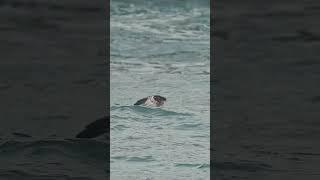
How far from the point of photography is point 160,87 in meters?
7.72

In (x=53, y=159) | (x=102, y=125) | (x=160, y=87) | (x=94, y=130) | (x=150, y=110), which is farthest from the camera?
(x=160, y=87)

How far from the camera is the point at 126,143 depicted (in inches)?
250

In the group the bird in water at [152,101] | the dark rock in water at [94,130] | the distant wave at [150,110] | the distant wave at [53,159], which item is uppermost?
the bird in water at [152,101]

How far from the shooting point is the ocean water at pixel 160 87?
19.8 ft

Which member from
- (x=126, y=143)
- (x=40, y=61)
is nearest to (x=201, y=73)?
(x=40, y=61)

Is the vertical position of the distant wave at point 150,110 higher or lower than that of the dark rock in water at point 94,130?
higher

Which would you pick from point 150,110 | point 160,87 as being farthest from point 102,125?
point 160,87

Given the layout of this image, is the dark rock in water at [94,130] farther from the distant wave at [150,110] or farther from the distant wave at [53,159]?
the distant wave at [150,110]

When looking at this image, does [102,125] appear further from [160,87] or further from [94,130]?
[160,87]

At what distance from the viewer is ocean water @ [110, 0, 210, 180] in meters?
6.04

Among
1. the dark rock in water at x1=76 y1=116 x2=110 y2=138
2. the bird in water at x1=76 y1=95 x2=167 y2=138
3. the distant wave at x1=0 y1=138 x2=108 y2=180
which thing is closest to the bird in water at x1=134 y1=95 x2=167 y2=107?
the bird in water at x1=76 y1=95 x2=167 y2=138

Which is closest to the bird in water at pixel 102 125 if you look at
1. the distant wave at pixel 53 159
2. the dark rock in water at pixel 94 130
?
the dark rock in water at pixel 94 130

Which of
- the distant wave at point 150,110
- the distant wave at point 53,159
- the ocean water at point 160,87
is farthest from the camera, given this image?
the distant wave at point 150,110

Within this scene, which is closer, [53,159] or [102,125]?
[53,159]
